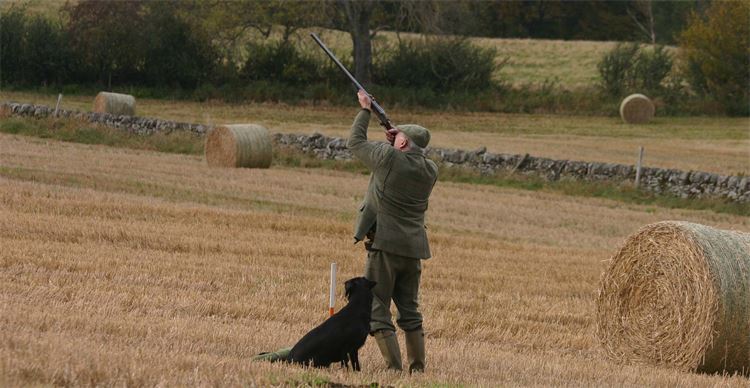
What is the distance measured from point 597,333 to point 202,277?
13.7 ft

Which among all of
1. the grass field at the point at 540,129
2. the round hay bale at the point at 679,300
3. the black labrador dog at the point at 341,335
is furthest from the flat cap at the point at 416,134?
the grass field at the point at 540,129

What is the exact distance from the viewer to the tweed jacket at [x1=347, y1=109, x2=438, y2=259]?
9.10 meters

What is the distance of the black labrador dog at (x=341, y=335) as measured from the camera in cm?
860

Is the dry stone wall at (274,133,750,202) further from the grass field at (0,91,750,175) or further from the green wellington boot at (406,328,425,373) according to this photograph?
the green wellington boot at (406,328,425,373)

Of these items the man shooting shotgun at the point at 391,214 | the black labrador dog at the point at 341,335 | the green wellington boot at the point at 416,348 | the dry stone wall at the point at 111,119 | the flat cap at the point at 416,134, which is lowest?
the dry stone wall at the point at 111,119

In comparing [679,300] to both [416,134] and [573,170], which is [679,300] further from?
[573,170]

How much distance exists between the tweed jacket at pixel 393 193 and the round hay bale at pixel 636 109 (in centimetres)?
4348

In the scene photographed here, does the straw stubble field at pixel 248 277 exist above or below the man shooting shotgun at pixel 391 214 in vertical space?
below

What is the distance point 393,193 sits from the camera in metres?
9.16

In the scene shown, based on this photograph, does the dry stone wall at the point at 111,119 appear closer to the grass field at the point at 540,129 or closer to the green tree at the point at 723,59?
the grass field at the point at 540,129

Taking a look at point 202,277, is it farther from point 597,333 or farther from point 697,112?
point 697,112

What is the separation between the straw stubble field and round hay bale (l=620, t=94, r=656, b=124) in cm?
2527

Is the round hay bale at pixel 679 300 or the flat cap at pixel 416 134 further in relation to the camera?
the round hay bale at pixel 679 300

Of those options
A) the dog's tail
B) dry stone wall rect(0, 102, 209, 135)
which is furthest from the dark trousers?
dry stone wall rect(0, 102, 209, 135)
